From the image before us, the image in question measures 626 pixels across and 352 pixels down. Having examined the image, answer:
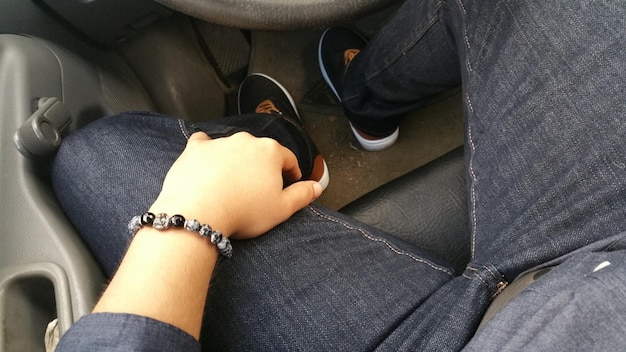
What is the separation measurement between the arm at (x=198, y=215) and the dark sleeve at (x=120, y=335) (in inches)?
0.4

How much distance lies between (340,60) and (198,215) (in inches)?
27.8

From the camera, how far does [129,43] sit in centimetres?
100

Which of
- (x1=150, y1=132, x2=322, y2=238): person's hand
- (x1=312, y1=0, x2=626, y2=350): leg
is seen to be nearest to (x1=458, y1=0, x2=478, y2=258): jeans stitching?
(x1=312, y1=0, x2=626, y2=350): leg

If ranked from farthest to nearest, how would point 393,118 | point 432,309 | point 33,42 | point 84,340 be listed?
point 393,118
point 33,42
point 432,309
point 84,340

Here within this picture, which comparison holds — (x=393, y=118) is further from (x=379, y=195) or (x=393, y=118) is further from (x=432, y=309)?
(x=432, y=309)

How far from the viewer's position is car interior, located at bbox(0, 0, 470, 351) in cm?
58

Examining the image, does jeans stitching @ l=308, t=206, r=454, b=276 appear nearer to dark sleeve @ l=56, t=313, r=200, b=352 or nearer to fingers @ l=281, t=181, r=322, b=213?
fingers @ l=281, t=181, r=322, b=213

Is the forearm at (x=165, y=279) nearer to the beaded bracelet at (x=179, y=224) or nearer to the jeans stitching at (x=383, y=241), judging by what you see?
the beaded bracelet at (x=179, y=224)

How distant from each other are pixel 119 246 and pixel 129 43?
1.83 ft

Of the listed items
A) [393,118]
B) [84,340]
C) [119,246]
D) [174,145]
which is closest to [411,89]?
[393,118]

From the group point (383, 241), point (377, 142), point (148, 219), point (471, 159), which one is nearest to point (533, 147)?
point (471, 159)

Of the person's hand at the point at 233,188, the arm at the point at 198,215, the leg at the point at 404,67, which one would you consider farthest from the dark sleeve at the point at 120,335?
the leg at the point at 404,67

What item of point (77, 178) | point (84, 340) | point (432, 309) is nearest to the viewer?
point (84, 340)

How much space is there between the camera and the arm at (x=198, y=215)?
0.45 metres
